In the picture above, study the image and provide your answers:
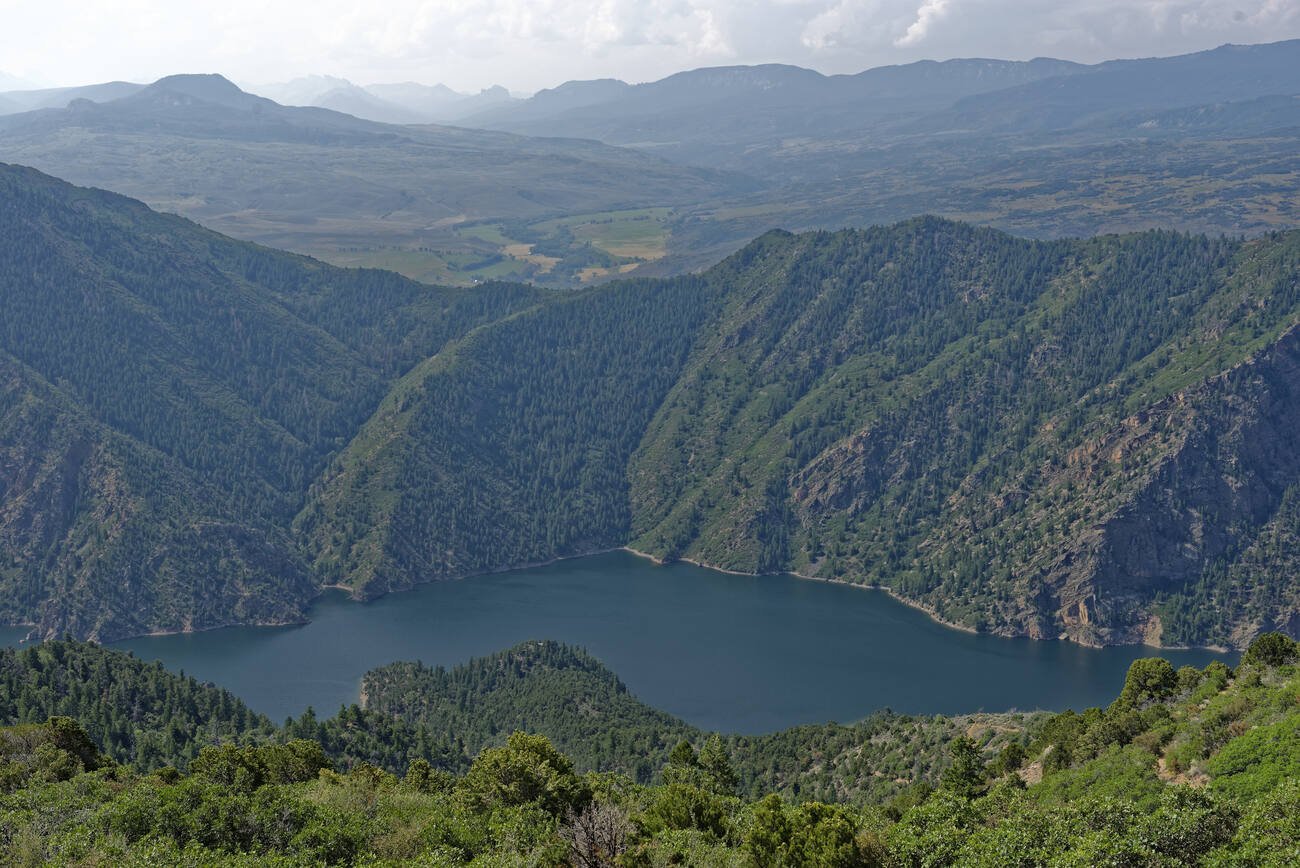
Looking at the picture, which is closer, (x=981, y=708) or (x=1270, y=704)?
(x=1270, y=704)

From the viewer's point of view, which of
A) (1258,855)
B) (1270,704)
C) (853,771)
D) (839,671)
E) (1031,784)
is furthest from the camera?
(839,671)

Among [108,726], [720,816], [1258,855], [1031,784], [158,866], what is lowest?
[108,726]

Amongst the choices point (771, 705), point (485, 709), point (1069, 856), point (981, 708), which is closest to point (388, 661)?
point (485, 709)

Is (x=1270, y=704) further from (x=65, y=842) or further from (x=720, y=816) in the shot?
(x=65, y=842)

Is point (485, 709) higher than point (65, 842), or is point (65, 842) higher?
point (65, 842)

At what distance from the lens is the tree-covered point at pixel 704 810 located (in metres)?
57.0

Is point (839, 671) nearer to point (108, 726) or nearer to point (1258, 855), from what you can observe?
point (108, 726)

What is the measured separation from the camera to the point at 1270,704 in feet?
256

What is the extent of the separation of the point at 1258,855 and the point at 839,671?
454 ft

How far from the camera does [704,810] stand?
73.7 metres

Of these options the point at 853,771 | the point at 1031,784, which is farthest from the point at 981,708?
the point at 1031,784

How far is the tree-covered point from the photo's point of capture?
57.0m

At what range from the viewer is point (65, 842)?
64.1 metres

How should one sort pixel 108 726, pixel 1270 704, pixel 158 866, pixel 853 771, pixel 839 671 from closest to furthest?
pixel 158 866, pixel 1270 704, pixel 853 771, pixel 108 726, pixel 839 671
